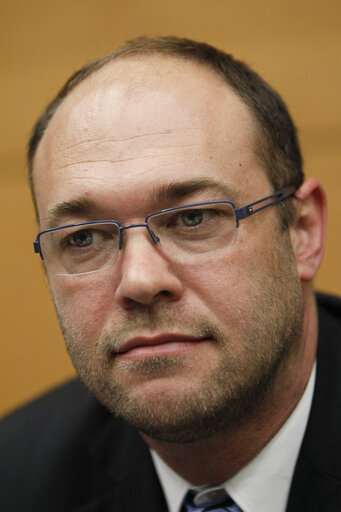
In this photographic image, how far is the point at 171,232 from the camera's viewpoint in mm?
1004

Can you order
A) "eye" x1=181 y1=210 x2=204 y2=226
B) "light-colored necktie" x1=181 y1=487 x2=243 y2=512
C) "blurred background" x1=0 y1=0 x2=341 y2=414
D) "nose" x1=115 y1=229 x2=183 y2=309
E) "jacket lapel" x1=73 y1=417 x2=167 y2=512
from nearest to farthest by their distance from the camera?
"nose" x1=115 y1=229 x2=183 y2=309 < "eye" x1=181 y1=210 x2=204 y2=226 < "light-colored necktie" x1=181 y1=487 x2=243 y2=512 < "jacket lapel" x1=73 y1=417 x2=167 y2=512 < "blurred background" x1=0 y1=0 x2=341 y2=414

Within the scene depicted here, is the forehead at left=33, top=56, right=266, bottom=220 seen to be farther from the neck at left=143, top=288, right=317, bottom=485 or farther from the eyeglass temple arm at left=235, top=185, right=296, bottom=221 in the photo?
the neck at left=143, top=288, right=317, bottom=485

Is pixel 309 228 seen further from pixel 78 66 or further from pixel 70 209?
pixel 78 66

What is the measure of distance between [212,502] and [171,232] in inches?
24.8

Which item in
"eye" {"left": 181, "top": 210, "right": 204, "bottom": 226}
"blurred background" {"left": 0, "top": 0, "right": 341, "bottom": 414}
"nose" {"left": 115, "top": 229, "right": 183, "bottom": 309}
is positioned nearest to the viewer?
"nose" {"left": 115, "top": 229, "right": 183, "bottom": 309}

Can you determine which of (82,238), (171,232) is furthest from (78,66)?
(171,232)

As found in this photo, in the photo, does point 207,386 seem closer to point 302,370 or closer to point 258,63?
point 302,370

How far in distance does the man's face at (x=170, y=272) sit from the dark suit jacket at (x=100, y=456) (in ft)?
0.51

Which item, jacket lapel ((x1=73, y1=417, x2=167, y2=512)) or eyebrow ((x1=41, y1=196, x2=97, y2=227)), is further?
jacket lapel ((x1=73, y1=417, x2=167, y2=512))

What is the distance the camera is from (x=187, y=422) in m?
0.97

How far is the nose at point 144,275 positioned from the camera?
908mm

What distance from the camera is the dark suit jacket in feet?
3.46

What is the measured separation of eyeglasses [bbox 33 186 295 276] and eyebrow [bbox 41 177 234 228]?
0.02 metres

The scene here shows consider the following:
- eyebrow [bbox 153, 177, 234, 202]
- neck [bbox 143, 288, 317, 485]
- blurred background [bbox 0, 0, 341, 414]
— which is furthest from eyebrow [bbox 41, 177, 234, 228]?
blurred background [bbox 0, 0, 341, 414]
